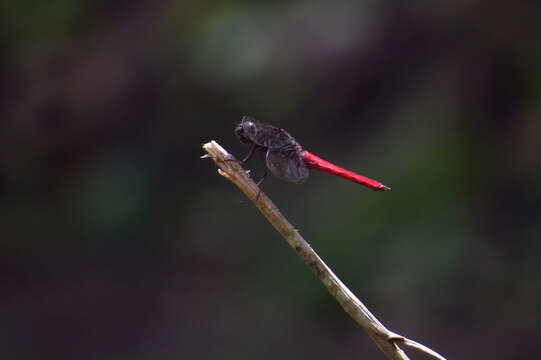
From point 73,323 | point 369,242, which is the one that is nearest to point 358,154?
point 369,242

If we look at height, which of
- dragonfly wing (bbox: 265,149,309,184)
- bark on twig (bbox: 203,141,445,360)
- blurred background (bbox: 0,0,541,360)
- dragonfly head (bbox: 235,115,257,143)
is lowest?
Answer: bark on twig (bbox: 203,141,445,360)

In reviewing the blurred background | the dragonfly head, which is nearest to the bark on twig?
the dragonfly head

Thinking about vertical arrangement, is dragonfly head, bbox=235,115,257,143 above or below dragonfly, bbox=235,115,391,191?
above

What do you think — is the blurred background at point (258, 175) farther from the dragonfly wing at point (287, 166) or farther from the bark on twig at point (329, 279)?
the bark on twig at point (329, 279)

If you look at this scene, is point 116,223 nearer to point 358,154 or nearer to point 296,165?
point 358,154

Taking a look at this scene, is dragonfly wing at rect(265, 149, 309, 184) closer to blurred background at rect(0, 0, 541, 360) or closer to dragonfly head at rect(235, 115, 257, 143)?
dragonfly head at rect(235, 115, 257, 143)

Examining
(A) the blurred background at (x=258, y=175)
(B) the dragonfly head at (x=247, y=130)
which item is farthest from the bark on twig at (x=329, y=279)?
(A) the blurred background at (x=258, y=175)
